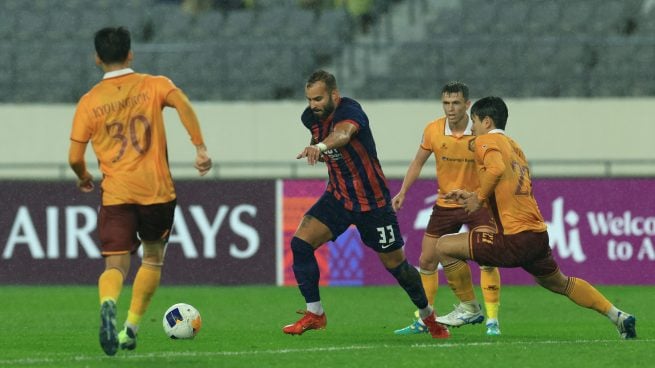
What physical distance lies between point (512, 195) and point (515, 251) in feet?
1.27

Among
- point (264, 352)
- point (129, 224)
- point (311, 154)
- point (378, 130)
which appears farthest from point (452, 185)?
point (378, 130)

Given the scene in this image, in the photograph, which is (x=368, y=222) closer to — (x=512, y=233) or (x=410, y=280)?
(x=410, y=280)

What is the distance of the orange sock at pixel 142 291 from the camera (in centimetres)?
882

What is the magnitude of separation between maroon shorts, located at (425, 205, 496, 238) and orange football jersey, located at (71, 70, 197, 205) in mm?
3245

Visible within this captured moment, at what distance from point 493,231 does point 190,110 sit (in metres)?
2.58

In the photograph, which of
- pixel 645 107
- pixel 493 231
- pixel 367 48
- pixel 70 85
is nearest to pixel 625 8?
pixel 645 107

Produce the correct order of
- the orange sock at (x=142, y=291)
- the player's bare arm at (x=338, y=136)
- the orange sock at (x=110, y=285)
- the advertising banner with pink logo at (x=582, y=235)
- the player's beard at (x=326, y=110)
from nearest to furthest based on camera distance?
the orange sock at (x=110, y=285) → the orange sock at (x=142, y=291) → the player's bare arm at (x=338, y=136) → the player's beard at (x=326, y=110) → the advertising banner with pink logo at (x=582, y=235)

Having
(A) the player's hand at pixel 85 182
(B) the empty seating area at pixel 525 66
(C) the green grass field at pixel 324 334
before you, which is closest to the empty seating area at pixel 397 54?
(B) the empty seating area at pixel 525 66

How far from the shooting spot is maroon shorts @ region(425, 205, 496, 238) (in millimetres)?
11188

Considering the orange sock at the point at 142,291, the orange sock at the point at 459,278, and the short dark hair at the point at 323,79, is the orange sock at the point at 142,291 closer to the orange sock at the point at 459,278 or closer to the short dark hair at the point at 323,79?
the short dark hair at the point at 323,79

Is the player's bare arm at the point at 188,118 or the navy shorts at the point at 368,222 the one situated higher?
the player's bare arm at the point at 188,118

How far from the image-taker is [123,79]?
8.67 m

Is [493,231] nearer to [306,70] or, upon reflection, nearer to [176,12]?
[306,70]

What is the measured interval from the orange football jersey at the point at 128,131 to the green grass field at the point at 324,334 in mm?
1021
